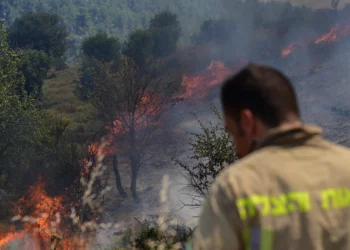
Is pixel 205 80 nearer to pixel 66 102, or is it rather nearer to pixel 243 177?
pixel 66 102

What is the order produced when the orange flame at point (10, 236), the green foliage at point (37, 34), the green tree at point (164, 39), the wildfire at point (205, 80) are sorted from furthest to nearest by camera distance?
the green foliage at point (37, 34) → the green tree at point (164, 39) → the wildfire at point (205, 80) → the orange flame at point (10, 236)

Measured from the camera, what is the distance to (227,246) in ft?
5.85

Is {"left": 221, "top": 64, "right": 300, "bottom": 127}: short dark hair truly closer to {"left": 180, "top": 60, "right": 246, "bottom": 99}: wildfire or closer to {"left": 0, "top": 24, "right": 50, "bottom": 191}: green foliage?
{"left": 0, "top": 24, "right": 50, "bottom": 191}: green foliage

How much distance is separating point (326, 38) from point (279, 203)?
5354 centimetres

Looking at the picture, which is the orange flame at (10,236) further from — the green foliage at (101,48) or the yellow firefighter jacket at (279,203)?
the green foliage at (101,48)

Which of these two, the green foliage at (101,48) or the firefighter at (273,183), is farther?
the green foliage at (101,48)

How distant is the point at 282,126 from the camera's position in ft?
6.29

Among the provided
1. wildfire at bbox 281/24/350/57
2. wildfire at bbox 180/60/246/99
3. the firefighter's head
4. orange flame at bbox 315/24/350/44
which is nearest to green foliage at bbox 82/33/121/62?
wildfire at bbox 180/60/246/99

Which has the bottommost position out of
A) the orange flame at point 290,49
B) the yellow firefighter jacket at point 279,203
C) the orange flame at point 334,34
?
the yellow firefighter jacket at point 279,203

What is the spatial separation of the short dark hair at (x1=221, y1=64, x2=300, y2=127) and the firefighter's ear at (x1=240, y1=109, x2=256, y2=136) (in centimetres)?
2

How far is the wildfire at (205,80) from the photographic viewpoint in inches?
1774

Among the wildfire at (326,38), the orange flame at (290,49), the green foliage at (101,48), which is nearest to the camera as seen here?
the wildfire at (326,38)

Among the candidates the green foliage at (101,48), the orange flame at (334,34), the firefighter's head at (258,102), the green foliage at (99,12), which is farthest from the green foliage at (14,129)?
the green foliage at (99,12)

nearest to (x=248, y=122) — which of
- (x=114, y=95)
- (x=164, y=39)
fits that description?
(x=114, y=95)
